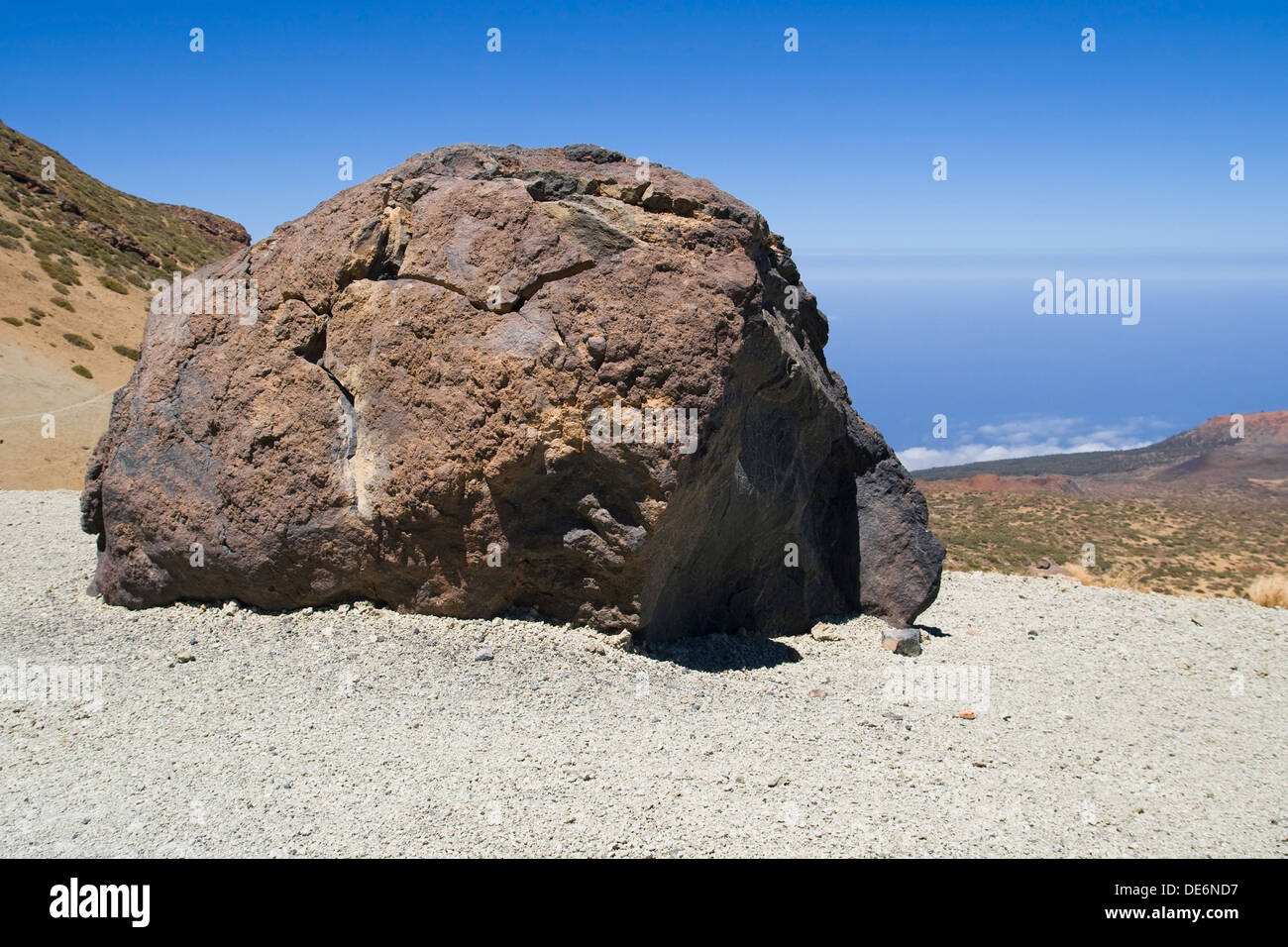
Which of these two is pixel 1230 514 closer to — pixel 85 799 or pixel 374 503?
pixel 374 503

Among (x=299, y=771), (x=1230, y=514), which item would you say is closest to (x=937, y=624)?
(x=299, y=771)

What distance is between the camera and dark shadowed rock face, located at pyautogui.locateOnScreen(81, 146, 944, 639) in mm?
7156

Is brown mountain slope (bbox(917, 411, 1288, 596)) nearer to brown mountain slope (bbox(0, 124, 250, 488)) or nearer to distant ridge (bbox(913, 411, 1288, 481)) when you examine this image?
distant ridge (bbox(913, 411, 1288, 481))

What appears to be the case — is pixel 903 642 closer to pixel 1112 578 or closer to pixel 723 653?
pixel 723 653

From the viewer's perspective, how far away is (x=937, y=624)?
438 inches

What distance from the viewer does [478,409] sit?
7309mm

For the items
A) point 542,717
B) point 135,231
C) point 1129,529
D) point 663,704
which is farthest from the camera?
point 135,231

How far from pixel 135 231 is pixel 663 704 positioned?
152 ft

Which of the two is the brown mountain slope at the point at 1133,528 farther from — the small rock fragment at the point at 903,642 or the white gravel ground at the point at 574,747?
the white gravel ground at the point at 574,747

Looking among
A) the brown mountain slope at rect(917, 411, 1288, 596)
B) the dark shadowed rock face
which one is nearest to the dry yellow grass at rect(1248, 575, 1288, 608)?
the brown mountain slope at rect(917, 411, 1288, 596)

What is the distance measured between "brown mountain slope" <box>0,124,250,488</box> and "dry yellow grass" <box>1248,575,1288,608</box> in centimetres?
2150

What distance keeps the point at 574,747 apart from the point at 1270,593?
37.9 ft

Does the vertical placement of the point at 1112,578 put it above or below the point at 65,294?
below

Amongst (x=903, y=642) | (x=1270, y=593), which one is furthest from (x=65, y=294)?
(x=1270, y=593)
